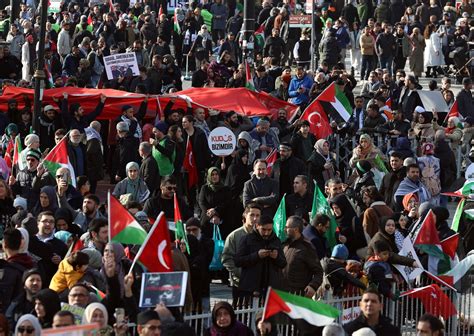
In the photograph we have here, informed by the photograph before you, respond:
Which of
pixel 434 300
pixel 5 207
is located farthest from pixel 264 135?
pixel 434 300

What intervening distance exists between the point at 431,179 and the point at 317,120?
2.73 meters

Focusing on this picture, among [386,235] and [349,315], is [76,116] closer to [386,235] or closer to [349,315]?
[386,235]

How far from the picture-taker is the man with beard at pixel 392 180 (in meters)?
20.2

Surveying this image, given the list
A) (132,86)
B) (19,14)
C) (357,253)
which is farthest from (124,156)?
(19,14)

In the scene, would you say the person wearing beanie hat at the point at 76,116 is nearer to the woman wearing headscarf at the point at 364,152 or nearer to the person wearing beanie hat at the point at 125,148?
the person wearing beanie hat at the point at 125,148

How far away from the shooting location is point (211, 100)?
24609 millimetres

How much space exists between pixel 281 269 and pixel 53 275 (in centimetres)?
204

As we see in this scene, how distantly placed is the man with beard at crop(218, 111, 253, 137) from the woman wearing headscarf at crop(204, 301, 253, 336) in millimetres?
10475

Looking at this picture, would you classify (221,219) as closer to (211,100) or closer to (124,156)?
(124,156)

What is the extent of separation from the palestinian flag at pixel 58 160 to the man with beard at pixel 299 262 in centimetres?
447

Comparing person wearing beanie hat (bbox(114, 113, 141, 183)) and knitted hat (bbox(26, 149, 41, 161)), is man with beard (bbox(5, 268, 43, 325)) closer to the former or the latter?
knitted hat (bbox(26, 149, 41, 161))

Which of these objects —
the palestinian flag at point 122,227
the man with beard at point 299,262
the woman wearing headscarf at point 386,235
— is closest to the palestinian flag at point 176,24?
the woman wearing headscarf at point 386,235

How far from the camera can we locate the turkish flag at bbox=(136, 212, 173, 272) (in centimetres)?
1341

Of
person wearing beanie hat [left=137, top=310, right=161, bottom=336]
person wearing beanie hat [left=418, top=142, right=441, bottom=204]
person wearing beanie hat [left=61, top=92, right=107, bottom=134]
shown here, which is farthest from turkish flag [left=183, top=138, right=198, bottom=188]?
person wearing beanie hat [left=137, top=310, right=161, bottom=336]
